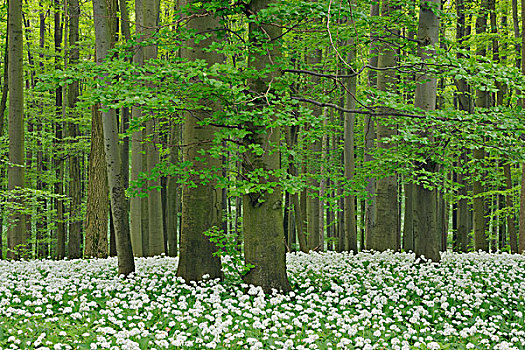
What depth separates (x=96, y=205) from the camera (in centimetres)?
1109

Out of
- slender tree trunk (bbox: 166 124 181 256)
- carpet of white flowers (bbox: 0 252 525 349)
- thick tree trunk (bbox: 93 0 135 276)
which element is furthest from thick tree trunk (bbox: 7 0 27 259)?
slender tree trunk (bbox: 166 124 181 256)

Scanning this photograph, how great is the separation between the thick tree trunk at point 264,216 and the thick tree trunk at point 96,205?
5.62 meters

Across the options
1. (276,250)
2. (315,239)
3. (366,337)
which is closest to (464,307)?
(366,337)

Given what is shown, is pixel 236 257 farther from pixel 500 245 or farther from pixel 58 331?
pixel 500 245

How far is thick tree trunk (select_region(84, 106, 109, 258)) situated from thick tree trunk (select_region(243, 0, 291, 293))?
18.5 feet

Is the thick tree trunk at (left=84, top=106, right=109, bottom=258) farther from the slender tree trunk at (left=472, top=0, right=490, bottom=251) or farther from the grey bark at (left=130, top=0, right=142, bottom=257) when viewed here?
the slender tree trunk at (left=472, top=0, right=490, bottom=251)

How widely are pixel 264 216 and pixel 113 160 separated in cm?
288

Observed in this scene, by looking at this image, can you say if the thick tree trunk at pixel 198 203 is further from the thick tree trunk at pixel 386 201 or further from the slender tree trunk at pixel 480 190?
the slender tree trunk at pixel 480 190

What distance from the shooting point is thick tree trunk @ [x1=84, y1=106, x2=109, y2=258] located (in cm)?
1089

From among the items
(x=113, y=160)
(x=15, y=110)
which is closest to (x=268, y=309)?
(x=113, y=160)

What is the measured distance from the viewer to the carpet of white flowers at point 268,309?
184 inches

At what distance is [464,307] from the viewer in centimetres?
653

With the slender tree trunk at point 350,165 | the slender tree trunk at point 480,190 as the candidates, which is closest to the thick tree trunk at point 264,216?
the slender tree trunk at point 350,165

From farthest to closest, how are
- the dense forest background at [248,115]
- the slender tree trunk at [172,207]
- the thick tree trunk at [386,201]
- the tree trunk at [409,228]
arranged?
the slender tree trunk at [172,207], the tree trunk at [409,228], the thick tree trunk at [386,201], the dense forest background at [248,115]
